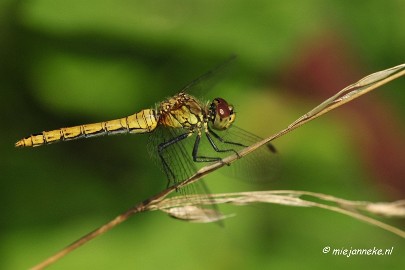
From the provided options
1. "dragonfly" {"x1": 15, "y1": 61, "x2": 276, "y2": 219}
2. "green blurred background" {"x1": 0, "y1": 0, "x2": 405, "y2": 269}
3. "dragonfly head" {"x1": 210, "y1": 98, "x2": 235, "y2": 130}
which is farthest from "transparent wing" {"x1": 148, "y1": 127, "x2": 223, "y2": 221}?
"green blurred background" {"x1": 0, "y1": 0, "x2": 405, "y2": 269}

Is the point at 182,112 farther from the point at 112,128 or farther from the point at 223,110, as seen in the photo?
the point at 112,128

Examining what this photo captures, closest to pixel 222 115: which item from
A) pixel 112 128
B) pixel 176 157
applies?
pixel 176 157

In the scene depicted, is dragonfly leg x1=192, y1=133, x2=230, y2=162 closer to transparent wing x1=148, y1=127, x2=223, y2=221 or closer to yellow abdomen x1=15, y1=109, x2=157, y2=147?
transparent wing x1=148, y1=127, x2=223, y2=221

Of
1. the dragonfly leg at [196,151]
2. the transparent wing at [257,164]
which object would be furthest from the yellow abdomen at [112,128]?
the transparent wing at [257,164]

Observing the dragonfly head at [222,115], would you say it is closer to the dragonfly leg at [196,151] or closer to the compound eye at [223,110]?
the compound eye at [223,110]

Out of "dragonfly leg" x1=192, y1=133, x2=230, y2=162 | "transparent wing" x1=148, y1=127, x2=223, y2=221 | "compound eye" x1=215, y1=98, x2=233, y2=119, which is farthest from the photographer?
"compound eye" x1=215, y1=98, x2=233, y2=119

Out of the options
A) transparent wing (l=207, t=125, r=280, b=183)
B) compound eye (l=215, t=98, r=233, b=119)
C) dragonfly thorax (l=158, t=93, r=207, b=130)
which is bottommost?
transparent wing (l=207, t=125, r=280, b=183)

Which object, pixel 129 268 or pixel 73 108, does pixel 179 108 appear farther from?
pixel 129 268

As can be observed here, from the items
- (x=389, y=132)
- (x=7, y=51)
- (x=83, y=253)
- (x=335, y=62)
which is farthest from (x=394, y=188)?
(x=7, y=51)
